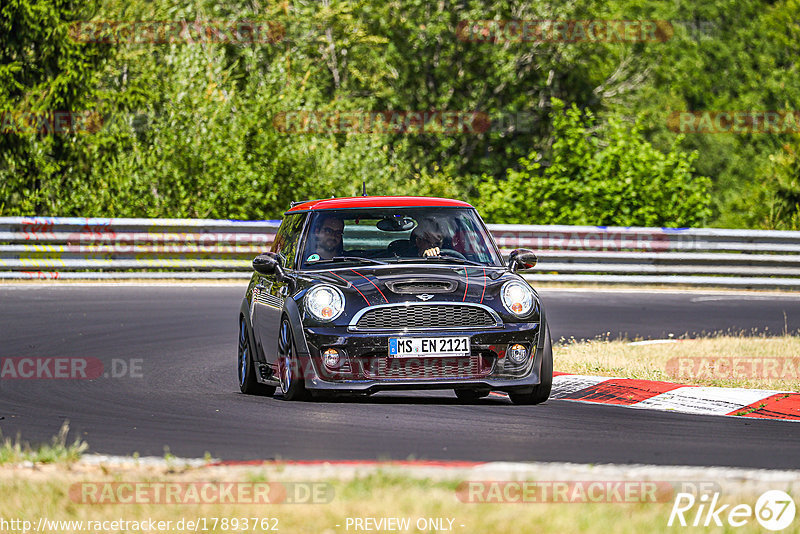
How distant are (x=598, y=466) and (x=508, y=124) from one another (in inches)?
1547

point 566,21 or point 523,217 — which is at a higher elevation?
point 566,21

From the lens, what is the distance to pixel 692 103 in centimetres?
6750

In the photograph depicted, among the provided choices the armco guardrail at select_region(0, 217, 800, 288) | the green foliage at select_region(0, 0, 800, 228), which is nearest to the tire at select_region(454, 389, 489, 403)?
the armco guardrail at select_region(0, 217, 800, 288)

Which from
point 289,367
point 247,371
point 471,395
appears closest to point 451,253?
point 471,395

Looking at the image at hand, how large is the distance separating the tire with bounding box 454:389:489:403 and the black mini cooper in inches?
0.4

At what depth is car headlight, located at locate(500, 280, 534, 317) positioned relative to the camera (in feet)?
29.8

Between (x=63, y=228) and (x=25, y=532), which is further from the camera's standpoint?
(x=63, y=228)

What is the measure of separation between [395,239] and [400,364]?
4.97 ft

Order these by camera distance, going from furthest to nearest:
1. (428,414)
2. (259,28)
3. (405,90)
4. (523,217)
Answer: (405,90)
(259,28)
(523,217)
(428,414)

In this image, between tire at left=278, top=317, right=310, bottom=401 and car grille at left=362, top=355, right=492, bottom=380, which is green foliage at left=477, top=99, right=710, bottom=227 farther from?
car grille at left=362, top=355, right=492, bottom=380

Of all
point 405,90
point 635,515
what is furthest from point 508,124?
point 635,515

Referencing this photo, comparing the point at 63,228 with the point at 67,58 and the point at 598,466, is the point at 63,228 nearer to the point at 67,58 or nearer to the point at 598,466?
the point at 67,58

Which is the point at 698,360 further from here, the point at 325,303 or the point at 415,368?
the point at 325,303

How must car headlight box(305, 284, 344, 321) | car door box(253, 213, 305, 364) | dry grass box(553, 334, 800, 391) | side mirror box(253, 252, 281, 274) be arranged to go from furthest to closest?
dry grass box(553, 334, 800, 391) → side mirror box(253, 252, 281, 274) → car door box(253, 213, 305, 364) → car headlight box(305, 284, 344, 321)
